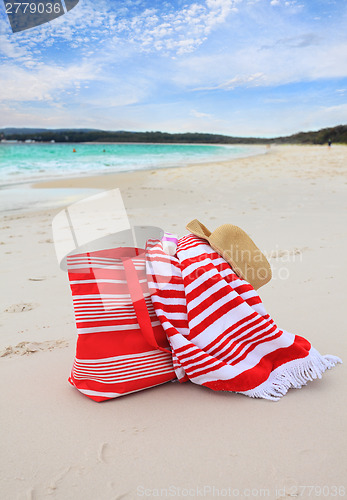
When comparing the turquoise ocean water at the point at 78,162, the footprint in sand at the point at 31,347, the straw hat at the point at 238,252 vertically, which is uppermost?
the turquoise ocean water at the point at 78,162

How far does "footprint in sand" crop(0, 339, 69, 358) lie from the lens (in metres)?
2.10

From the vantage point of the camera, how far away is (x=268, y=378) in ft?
5.62

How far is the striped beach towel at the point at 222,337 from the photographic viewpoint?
169cm

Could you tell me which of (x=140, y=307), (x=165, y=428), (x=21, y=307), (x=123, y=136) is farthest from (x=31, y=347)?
(x=123, y=136)

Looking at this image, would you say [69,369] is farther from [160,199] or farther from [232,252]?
[160,199]

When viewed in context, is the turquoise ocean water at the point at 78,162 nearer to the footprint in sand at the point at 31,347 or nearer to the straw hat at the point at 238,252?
the footprint in sand at the point at 31,347

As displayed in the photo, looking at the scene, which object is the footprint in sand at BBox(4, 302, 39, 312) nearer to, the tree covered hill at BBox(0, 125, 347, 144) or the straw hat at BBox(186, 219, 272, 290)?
the straw hat at BBox(186, 219, 272, 290)

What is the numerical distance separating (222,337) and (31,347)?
1.09 metres

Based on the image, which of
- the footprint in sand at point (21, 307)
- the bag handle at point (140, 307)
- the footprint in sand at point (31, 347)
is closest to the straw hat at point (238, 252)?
the bag handle at point (140, 307)

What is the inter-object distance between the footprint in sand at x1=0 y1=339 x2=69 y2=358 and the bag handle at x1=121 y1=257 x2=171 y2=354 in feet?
2.27

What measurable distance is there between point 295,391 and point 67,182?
37.0 feet

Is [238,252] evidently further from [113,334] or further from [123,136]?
[123,136]

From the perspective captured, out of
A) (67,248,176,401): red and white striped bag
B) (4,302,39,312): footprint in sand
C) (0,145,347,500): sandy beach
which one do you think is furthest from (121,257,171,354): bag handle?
(4,302,39,312): footprint in sand

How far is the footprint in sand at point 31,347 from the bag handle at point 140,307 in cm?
69
